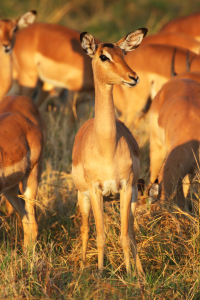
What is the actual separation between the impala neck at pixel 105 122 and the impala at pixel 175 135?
111cm

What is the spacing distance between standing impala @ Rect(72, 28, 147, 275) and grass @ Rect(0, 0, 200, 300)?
24 centimetres

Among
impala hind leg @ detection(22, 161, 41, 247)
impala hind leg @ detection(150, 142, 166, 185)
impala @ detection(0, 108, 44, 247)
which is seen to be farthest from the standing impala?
impala hind leg @ detection(150, 142, 166, 185)

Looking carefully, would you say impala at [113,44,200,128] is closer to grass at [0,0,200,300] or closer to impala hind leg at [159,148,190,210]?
grass at [0,0,200,300]

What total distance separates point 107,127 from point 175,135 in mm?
1598

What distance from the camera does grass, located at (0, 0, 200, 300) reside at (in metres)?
3.48

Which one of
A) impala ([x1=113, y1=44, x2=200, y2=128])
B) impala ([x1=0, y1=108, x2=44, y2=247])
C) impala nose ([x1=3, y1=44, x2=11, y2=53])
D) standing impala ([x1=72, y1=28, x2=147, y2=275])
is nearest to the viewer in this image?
standing impala ([x1=72, y1=28, x2=147, y2=275])

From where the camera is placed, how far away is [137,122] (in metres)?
7.86

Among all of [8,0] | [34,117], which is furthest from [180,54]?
[8,0]

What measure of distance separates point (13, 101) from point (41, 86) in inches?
169

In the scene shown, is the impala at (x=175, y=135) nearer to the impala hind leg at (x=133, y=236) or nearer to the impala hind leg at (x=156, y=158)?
the impala hind leg at (x=156, y=158)

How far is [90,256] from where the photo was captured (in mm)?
4410

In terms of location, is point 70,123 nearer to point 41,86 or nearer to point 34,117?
point 41,86

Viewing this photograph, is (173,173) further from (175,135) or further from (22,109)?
(22,109)

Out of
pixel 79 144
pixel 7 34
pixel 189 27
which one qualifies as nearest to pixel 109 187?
pixel 79 144
